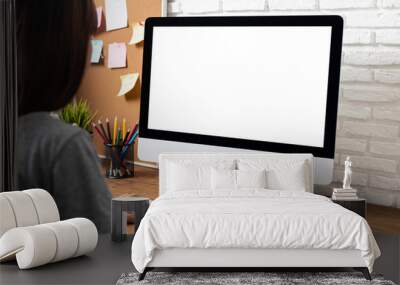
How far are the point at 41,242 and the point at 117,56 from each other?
9.55ft

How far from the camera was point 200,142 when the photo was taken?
340cm

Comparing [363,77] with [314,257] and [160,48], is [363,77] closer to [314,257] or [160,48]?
[160,48]

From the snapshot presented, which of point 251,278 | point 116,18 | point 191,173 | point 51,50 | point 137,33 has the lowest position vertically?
point 251,278

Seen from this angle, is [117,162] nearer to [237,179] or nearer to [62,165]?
[237,179]

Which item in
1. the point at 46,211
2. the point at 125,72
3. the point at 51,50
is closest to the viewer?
the point at 51,50

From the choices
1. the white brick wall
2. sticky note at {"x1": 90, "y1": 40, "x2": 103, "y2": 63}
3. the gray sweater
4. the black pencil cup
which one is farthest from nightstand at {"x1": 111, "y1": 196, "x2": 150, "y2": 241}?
the gray sweater

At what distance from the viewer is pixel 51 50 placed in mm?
631

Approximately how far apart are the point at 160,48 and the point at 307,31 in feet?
2.58

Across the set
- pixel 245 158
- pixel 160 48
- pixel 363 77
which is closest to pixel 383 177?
pixel 363 77

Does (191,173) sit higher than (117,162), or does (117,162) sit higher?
(191,173)

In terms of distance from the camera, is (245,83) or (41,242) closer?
(41,242)

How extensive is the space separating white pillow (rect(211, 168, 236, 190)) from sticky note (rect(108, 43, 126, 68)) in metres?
2.29

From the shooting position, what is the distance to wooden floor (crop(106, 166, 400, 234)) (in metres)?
3.80

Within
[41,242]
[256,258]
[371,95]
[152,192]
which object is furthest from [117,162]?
[256,258]
